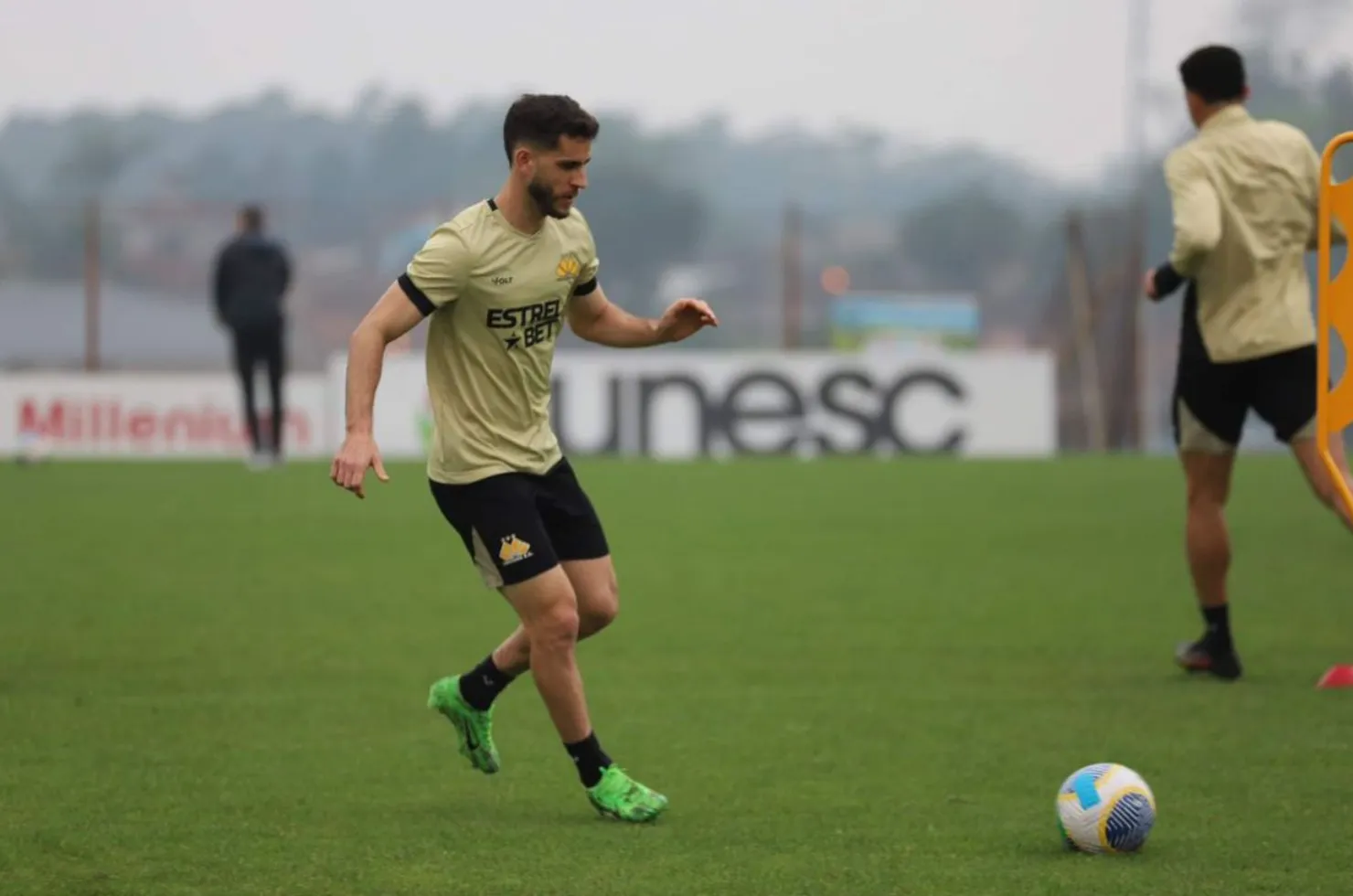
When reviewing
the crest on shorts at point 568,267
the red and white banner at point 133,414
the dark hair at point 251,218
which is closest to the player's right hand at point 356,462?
the crest on shorts at point 568,267

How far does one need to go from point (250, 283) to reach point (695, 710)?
14.7 metres

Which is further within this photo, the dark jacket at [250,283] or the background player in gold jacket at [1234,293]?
the dark jacket at [250,283]

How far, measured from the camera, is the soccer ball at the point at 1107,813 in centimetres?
579

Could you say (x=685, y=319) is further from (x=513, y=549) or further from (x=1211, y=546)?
(x=1211, y=546)

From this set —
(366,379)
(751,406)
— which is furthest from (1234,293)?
(751,406)

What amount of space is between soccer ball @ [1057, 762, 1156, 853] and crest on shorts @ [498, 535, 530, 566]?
160 centimetres

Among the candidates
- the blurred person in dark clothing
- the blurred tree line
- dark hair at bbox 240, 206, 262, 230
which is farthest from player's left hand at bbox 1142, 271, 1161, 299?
the blurred tree line

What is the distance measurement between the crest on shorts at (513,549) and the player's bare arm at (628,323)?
745 mm

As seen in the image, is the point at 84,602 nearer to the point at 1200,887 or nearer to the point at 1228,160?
the point at 1228,160

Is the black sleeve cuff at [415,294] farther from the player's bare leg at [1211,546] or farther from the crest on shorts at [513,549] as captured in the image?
the player's bare leg at [1211,546]

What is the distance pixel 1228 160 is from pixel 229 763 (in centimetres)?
428

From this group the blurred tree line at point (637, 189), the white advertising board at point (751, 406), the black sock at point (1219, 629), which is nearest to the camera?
the black sock at point (1219, 629)

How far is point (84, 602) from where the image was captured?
11.6 m

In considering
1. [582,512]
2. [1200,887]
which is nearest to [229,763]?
[582,512]
